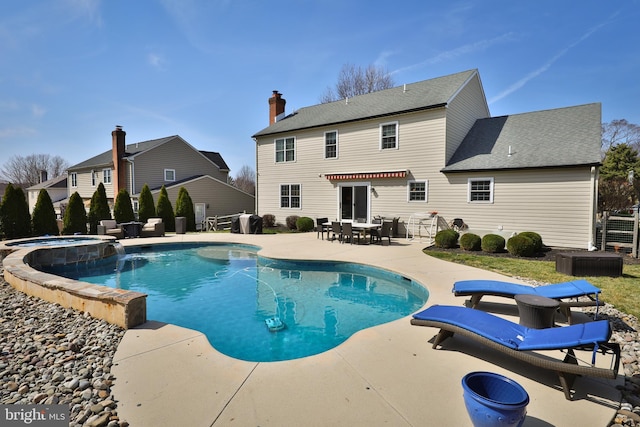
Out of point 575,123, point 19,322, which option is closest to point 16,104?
point 19,322

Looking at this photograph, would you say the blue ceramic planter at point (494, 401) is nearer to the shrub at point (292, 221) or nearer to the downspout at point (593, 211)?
the downspout at point (593, 211)

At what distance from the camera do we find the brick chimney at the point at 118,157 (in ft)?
75.0

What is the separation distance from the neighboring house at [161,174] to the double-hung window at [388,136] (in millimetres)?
14122

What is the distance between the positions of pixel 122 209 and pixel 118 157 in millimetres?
7114

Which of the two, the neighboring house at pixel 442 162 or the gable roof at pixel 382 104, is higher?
the gable roof at pixel 382 104

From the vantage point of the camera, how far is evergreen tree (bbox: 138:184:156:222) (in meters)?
19.1

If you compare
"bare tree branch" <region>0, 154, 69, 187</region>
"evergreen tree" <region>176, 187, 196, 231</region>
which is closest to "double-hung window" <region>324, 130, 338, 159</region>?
"evergreen tree" <region>176, 187, 196, 231</region>

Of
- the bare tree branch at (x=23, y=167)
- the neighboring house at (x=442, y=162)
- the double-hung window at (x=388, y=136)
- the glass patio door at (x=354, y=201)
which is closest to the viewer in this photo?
the neighboring house at (x=442, y=162)

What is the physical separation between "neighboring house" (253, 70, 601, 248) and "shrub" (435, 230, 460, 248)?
1483 millimetres

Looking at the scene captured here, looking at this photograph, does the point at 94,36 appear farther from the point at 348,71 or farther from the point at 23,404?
the point at 348,71

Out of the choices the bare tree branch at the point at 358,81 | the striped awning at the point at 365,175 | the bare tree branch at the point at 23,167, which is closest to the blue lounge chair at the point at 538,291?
the striped awning at the point at 365,175

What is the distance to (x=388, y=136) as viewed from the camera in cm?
1556

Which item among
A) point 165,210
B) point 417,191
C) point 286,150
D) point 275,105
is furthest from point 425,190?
point 165,210

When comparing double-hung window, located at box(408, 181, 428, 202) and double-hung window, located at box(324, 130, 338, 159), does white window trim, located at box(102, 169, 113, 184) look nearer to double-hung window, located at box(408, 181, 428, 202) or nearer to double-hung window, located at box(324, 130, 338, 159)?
double-hung window, located at box(324, 130, 338, 159)
